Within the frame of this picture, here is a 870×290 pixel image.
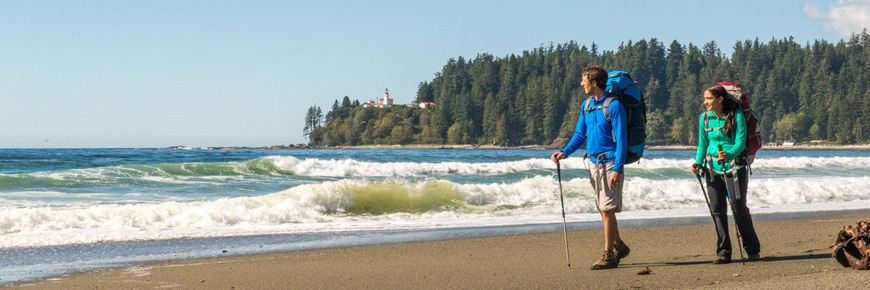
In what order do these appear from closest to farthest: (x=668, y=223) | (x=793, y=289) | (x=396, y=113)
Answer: (x=793, y=289), (x=668, y=223), (x=396, y=113)

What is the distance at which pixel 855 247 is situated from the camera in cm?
540

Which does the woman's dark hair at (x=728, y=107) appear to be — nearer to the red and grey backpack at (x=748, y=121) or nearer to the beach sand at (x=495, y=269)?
the red and grey backpack at (x=748, y=121)

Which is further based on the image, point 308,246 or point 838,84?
point 838,84

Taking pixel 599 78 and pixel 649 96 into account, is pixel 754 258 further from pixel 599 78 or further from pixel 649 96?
pixel 649 96

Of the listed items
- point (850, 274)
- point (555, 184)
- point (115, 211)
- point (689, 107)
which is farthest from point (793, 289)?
point (689, 107)

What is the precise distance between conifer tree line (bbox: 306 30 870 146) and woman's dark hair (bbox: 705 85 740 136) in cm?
14027

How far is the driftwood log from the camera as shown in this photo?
530 centimetres

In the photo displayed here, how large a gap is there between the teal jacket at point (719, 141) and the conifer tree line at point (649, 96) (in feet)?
460

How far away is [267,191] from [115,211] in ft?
21.4

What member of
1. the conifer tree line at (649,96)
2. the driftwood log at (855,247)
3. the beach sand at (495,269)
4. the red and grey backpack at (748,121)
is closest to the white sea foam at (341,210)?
the beach sand at (495,269)

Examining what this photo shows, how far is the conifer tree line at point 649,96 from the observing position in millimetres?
142375

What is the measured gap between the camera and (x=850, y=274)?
203 inches

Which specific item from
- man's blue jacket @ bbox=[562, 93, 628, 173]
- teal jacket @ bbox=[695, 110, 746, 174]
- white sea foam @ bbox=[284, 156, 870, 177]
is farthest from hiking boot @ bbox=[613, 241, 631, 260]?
white sea foam @ bbox=[284, 156, 870, 177]

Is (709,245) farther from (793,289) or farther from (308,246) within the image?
(308,246)
